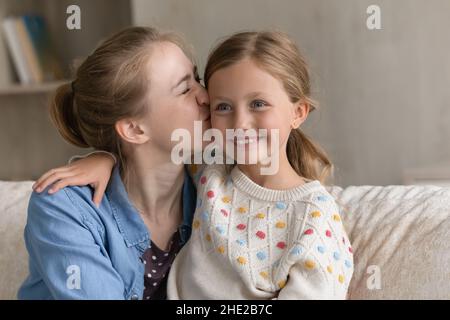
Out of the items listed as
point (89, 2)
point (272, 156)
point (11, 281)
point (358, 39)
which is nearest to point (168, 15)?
point (89, 2)

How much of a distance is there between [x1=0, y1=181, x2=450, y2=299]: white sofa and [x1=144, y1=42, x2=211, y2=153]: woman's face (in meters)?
0.37

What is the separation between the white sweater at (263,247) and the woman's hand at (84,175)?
19 centimetres

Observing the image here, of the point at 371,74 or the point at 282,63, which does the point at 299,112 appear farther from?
the point at 371,74

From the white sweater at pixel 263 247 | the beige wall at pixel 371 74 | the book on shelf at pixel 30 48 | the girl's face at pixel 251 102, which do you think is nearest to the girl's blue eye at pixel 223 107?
the girl's face at pixel 251 102

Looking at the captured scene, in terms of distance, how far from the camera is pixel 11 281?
1.61 m

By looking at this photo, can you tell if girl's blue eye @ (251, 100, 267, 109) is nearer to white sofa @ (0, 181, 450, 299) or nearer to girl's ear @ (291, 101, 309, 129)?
girl's ear @ (291, 101, 309, 129)

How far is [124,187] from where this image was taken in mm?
1386

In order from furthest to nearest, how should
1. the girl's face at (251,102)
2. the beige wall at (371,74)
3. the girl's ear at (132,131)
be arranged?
1. the beige wall at (371,74)
2. the girl's ear at (132,131)
3. the girl's face at (251,102)

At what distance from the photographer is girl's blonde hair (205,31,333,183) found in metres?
1.25

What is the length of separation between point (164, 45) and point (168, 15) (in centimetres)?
156

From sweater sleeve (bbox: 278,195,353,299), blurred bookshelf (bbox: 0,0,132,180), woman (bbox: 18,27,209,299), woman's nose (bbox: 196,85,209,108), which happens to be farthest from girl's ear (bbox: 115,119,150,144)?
blurred bookshelf (bbox: 0,0,132,180)

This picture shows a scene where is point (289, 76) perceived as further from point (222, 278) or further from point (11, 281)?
point (11, 281)

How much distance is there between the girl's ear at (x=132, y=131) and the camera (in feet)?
4.45

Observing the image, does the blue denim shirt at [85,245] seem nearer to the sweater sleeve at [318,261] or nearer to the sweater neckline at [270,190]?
the sweater neckline at [270,190]
